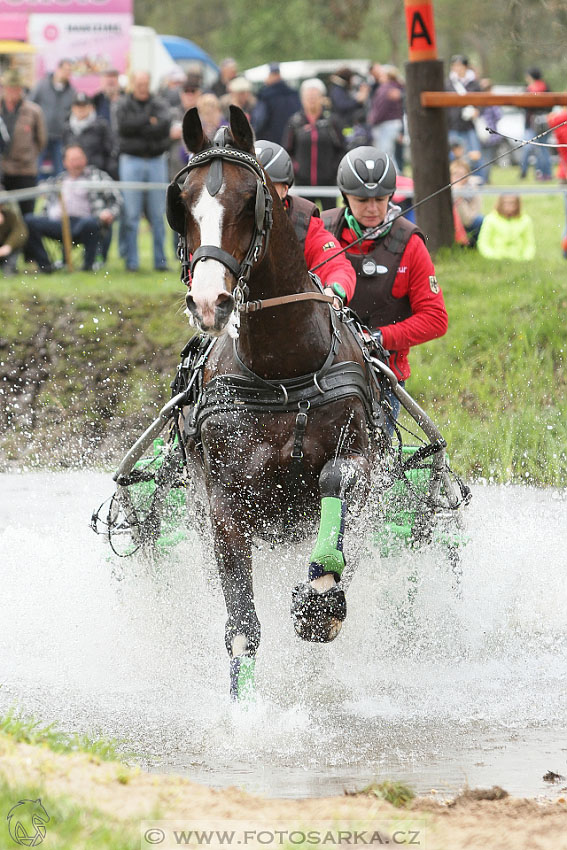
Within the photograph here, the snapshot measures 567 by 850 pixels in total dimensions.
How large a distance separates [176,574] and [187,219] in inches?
95.1

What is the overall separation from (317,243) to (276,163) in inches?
29.5

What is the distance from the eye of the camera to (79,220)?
14.3 metres

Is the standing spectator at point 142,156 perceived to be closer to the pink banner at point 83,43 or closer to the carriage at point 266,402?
the pink banner at point 83,43

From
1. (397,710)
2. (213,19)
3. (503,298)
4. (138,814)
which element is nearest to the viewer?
(138,814)

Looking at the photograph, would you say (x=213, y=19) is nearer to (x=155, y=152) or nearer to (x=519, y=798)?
(x=155, y=152)

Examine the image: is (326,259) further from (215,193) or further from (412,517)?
(412,517)

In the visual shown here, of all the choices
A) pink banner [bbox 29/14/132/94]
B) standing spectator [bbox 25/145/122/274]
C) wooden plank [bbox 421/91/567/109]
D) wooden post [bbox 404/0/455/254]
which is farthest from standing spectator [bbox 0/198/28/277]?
pink banner [bbox 29/14/132/94]

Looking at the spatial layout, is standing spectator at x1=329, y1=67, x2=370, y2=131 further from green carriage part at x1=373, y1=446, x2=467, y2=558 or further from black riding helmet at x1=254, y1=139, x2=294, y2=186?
green carriage part at x1=373, y1=446, x2=467, y2=558

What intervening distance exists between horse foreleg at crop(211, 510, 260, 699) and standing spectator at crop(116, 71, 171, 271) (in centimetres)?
910

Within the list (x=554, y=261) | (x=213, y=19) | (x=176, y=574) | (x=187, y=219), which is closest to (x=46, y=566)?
(x=176, y=574)

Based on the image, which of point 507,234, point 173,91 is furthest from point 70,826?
point 173,91

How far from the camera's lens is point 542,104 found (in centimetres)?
1077

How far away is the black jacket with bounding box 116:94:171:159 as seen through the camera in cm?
1447

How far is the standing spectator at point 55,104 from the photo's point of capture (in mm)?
18688
